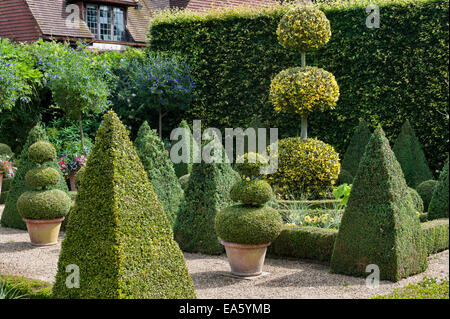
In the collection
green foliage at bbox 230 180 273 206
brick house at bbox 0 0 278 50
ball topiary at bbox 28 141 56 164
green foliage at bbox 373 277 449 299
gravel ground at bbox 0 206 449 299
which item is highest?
brick house at bbox 0 0 278 50

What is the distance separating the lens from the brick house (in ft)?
71.9

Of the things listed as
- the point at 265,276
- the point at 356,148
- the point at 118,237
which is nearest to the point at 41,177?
the point at 265,276

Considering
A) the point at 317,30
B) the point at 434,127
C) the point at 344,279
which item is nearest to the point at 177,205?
the point at 344,279

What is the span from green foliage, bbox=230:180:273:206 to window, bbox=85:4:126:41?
677 inches

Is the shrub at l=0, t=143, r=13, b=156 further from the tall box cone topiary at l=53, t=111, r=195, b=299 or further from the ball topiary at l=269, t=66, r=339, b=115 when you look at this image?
the tall box cone topiary at l=53, t=111, r=195, b=299

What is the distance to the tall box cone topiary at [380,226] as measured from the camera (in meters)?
7.16

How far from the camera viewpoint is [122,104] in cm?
1638

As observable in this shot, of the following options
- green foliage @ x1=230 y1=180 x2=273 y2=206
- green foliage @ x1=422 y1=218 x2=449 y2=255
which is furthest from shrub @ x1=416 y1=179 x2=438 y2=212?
green foliage @ x1=230 y1=180 x2=273 y2=206

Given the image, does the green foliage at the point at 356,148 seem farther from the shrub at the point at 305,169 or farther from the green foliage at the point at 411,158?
the shrub at the point at 305,169

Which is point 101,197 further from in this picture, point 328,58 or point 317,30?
point 328,58

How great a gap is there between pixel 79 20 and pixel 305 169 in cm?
1433

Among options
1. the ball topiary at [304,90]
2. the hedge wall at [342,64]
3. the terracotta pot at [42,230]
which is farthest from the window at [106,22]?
the terracotta pot at [42,230]

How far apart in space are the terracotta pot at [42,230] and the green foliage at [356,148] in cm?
654

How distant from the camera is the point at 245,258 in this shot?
758 centimetres
